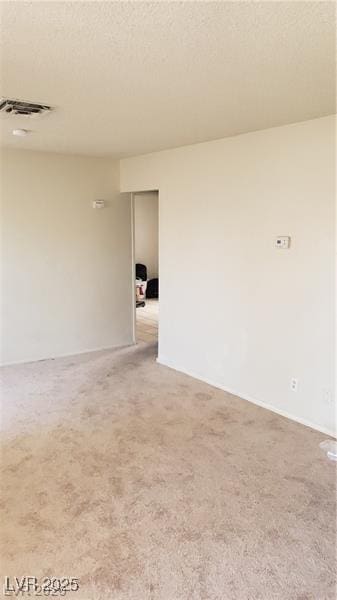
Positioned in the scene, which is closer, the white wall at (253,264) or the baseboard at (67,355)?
the white wall at (253,264)

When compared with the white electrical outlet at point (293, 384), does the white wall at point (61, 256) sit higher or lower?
higher

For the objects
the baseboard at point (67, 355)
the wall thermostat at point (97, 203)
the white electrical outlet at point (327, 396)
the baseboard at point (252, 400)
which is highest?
the wall thermostat at point (97, 203)

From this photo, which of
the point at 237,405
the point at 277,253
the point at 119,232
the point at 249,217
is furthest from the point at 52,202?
the point at 237,405

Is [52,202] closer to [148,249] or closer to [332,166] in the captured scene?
[332,166]

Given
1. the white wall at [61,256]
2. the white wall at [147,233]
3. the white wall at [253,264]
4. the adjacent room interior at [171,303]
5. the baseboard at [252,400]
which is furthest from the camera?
the white wall at [147,233]

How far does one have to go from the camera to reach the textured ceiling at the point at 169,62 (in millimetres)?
1632

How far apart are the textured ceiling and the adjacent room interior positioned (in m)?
0.01

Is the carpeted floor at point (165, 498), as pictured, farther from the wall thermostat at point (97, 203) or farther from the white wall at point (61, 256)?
the wall thermostat at point (97, 203)

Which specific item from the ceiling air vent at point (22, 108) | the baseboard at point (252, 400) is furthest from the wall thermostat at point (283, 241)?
the ceiling air vent at point (22, 108)

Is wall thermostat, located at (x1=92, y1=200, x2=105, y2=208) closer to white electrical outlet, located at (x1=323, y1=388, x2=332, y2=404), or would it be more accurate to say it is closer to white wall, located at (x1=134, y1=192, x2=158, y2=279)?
white electrical outlet, located at (x1=323, y1=388, x2=332, y2=404)

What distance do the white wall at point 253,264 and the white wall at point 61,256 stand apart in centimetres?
80

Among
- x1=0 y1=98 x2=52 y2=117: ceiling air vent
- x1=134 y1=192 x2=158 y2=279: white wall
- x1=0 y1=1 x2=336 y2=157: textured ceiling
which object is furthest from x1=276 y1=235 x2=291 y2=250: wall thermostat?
x1=134 y1=192 x2=158 y2=279: white wall

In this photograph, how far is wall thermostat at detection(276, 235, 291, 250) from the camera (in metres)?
3.50

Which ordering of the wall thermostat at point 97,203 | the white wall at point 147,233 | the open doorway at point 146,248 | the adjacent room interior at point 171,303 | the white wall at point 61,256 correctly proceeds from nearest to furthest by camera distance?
the adjacent room interior at point 171,303
the white wall at point 61,256
the wall thermostat at point 97,203
the open doorway at point 146,248
the white wall at point 147,233
